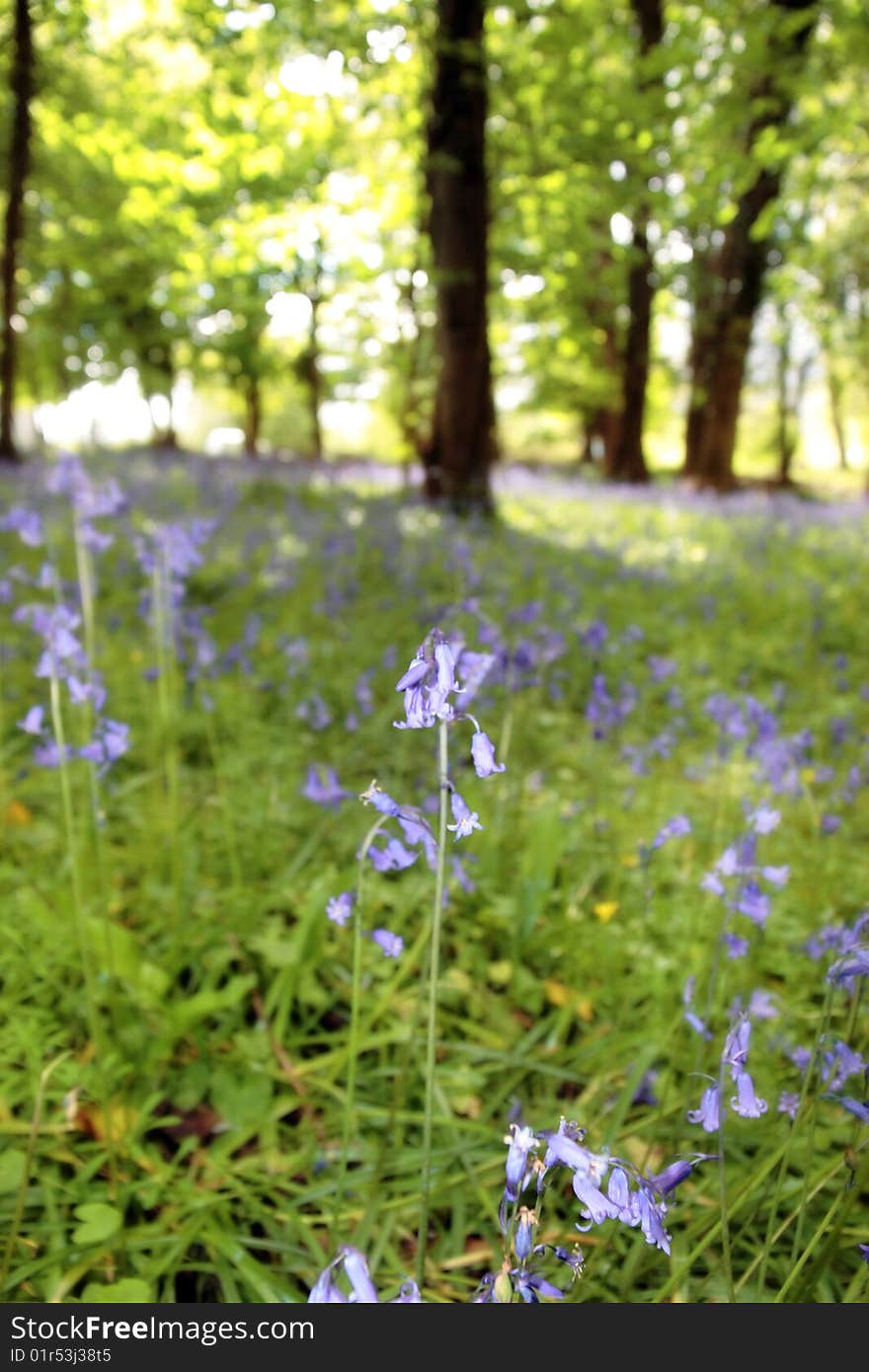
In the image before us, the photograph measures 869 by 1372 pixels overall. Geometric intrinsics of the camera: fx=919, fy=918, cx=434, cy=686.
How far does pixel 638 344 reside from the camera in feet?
46.8

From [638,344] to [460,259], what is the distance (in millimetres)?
6298

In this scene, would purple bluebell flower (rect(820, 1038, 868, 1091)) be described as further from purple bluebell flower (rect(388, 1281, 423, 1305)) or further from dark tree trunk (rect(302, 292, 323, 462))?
dark tree trunk (rect(302, 292, 323, 462))

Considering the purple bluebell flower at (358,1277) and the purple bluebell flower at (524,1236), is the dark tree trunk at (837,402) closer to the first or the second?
the purple bluebell flower at (524,1236)

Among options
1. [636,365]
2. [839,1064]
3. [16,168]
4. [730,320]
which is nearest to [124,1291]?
[839,1064]

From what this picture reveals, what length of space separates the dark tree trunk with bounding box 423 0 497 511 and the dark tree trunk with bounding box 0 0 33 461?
574 centimetres

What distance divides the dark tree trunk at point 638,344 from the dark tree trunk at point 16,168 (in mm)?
7703

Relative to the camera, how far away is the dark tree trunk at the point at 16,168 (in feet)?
36.7

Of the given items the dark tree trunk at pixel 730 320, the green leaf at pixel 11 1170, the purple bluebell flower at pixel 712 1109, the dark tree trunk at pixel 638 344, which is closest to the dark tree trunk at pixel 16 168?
the dark tree trunk at pixel 638 344

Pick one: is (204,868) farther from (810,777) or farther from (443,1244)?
(810,777)

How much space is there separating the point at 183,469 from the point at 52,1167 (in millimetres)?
11169

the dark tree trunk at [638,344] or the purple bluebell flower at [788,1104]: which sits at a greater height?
the dark tree trunk at [638,344]

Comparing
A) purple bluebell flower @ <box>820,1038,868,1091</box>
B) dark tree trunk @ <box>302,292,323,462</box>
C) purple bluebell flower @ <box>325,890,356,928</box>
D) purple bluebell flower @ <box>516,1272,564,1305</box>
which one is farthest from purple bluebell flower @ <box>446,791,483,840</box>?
dark tree trunk @ <box>302,292,323,462</box>

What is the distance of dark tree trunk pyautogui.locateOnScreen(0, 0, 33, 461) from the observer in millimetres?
11188

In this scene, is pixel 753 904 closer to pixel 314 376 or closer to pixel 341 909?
pixel 341 909
